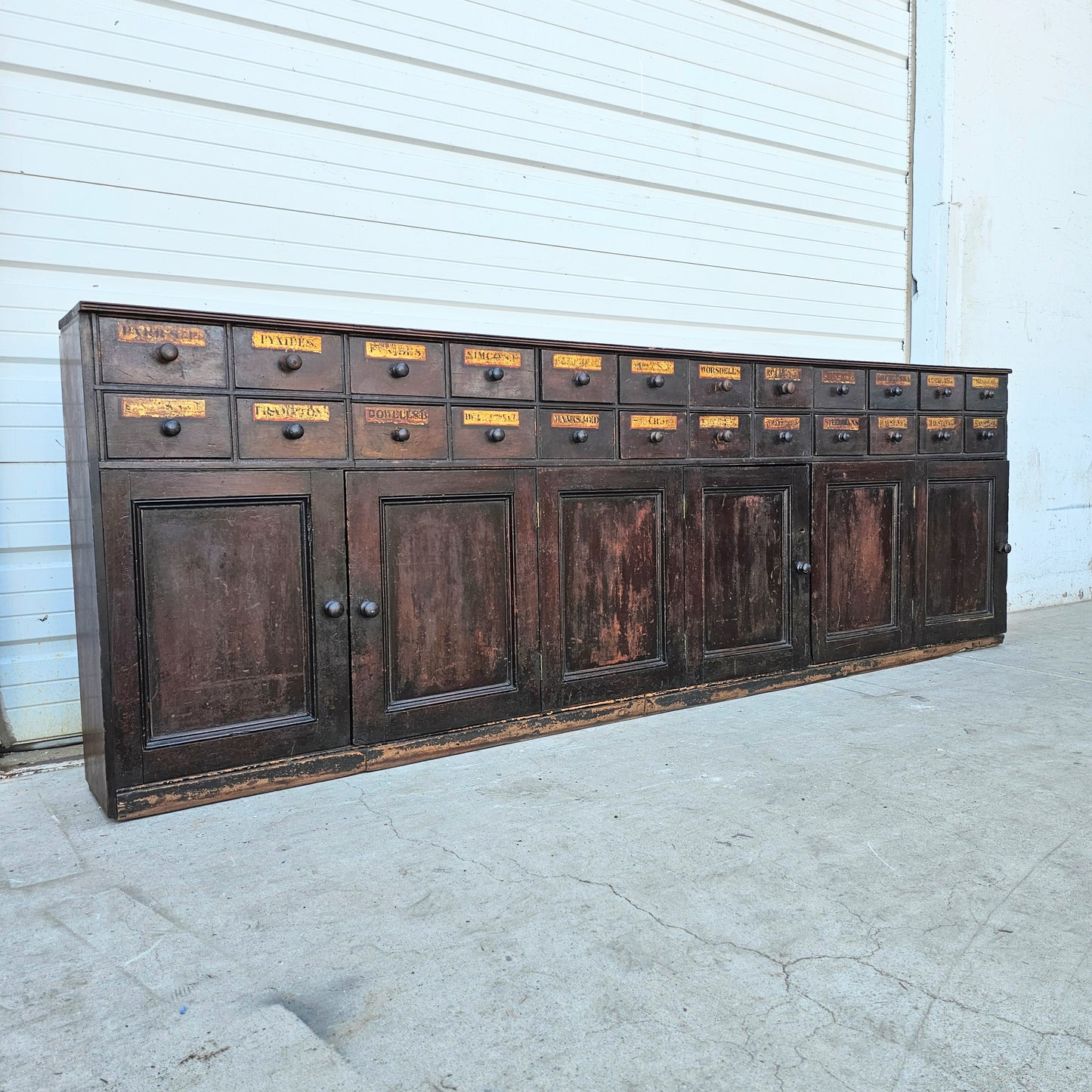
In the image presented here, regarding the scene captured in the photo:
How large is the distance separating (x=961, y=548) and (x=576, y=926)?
10.3 ft

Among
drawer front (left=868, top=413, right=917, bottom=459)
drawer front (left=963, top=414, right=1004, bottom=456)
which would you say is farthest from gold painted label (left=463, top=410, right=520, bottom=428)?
drawer front (left=963, top=414, right=1004, bottom=456)

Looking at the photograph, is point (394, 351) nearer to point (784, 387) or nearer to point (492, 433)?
point (492, 433)

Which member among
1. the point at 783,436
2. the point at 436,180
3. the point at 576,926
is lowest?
the point at 576,926

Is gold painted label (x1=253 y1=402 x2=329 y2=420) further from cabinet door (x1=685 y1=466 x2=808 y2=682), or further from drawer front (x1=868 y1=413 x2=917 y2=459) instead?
drawer front (x1=868 y1=413 x2=917 y2=459)

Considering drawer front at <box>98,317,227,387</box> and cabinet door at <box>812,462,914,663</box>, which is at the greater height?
drawer front at <box>98,317,227,387</box>

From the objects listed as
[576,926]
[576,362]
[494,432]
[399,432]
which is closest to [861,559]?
[576,362]

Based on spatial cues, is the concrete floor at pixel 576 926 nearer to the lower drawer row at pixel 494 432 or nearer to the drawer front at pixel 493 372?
the lower drawer row at pixel 494 432

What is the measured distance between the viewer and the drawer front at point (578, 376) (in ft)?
9.70

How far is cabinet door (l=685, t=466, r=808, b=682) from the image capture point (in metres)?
3.32

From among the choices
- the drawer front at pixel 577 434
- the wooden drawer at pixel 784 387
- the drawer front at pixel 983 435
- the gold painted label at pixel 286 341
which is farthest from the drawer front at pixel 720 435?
the gold painted label at pixel 286 341

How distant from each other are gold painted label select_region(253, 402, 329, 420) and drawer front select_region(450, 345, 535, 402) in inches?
17.4

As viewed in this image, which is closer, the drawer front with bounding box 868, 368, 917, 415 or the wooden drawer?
the wooden drawer

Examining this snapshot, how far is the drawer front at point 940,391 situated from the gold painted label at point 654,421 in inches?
55.6

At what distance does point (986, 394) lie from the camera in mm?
4117
